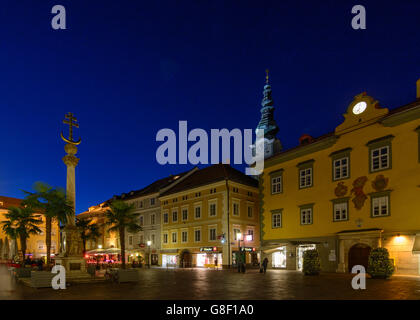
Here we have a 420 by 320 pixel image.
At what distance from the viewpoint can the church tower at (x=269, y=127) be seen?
78.3m

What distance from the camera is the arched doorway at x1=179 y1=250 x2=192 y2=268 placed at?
48.0 meters

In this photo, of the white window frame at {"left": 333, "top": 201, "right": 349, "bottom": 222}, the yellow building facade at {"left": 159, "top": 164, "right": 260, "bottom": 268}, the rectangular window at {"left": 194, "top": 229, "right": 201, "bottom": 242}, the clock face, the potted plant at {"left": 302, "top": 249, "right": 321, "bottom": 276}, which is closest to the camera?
the potted plant at {"left": 302, "top": 249, "right": 321, "bottom": 276}

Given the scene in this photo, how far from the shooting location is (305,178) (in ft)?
108

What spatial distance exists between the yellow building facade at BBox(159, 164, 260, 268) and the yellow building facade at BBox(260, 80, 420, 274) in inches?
298

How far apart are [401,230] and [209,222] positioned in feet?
82.6

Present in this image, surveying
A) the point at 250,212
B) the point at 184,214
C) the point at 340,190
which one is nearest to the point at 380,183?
the point at 340,190

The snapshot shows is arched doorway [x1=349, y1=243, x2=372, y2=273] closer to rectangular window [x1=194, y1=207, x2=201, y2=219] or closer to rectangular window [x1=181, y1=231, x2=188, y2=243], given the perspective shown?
rectangular window [x1=194, y1=207, x2=201, y2=219]

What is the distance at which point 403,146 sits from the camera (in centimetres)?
2545

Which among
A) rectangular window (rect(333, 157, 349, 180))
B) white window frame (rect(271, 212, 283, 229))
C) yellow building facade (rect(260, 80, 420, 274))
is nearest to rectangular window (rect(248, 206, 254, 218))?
yellow building facade (rect(260, 80, 420, 274))

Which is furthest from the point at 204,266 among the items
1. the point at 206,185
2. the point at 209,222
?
the point at 206,185

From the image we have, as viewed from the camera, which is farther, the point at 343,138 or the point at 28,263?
the point at 28,263

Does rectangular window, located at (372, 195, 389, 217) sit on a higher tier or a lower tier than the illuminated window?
higher

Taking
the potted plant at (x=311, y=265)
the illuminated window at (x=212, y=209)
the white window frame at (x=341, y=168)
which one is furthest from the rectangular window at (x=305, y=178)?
the illuminated window at (x=212, y=209)
